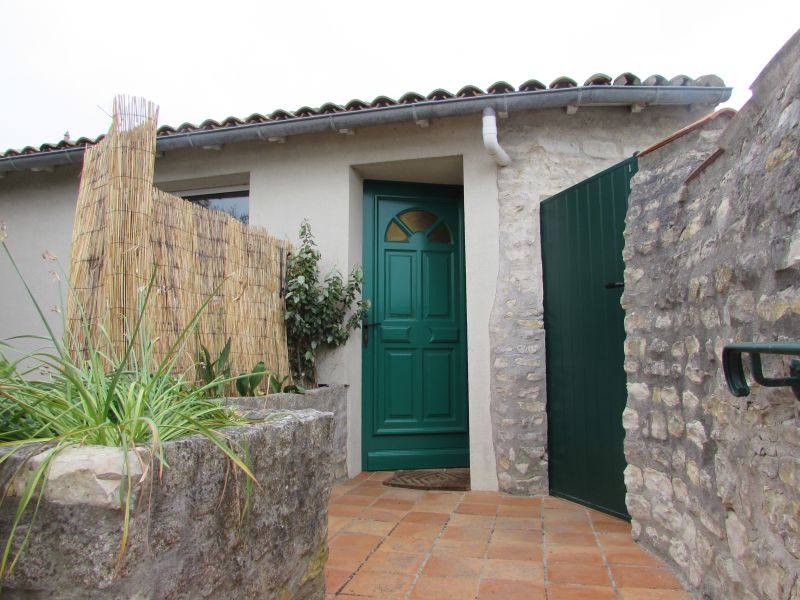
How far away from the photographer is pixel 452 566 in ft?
7.93

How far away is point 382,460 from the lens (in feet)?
14.6

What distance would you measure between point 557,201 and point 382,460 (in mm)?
2534

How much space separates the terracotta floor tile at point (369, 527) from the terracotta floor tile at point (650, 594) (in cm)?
125

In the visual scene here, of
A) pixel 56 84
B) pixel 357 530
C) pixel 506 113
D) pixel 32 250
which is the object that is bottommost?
pixel 357 530

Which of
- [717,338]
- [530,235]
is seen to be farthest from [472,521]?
[530,235]

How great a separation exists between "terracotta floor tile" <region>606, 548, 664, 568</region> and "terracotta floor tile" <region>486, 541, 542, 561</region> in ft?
1.08

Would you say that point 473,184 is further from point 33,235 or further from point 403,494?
point 33,235

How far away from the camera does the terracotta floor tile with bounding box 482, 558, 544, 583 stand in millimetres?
2285

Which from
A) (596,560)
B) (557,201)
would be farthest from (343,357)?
(596,560)

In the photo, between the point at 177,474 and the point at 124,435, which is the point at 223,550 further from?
the point at 124,435

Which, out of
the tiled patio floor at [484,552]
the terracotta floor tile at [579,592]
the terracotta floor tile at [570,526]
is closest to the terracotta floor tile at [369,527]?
the tiled patio floor at [484,552]

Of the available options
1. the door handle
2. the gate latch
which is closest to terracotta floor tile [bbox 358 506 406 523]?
the door handle

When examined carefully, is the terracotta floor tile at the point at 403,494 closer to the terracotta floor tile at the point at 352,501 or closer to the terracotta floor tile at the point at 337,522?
the terracotta floor tile at the point at 352,501

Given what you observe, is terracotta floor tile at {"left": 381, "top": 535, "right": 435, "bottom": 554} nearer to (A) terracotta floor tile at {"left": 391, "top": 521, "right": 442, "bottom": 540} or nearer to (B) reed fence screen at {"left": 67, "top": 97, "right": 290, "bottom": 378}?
(A) terracotta floor tile at {"left": 391, "top": 521, "right": 442, "bottom": 540}
